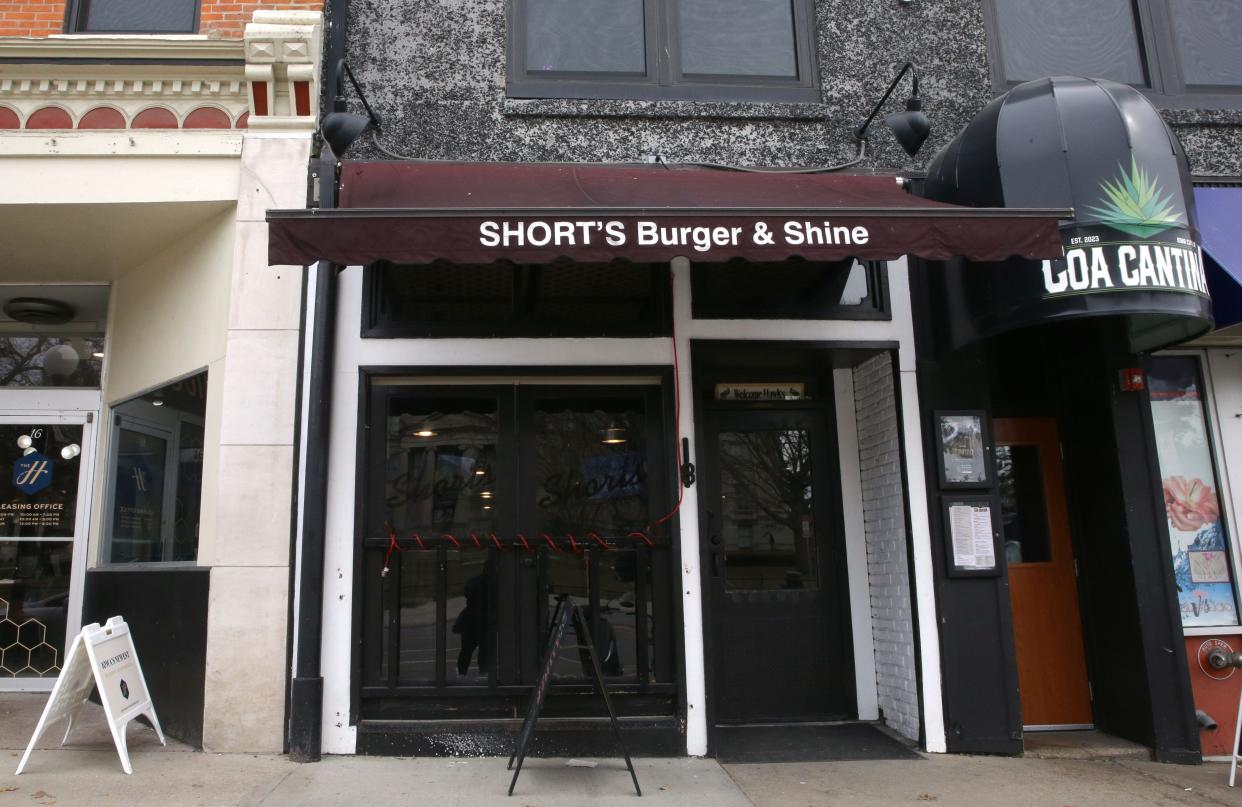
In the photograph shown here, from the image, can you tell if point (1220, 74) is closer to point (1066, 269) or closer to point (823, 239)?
point (1066, 269)

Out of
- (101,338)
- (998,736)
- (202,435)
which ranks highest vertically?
(101,338)

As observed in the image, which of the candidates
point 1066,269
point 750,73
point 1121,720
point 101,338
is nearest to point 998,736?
point 1121,720

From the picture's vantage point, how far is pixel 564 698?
17.1ft

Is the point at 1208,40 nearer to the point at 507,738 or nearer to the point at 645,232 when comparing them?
→ the point at 645,232

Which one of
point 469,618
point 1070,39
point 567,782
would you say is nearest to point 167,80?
point 469,618

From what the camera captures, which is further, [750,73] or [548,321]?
[750,73]

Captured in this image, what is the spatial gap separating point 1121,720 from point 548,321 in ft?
15.0

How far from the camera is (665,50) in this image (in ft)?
20.0

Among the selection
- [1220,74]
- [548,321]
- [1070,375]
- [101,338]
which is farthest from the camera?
[101,338]

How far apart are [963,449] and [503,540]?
304 centimetres

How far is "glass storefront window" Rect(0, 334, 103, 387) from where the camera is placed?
22.6 ft

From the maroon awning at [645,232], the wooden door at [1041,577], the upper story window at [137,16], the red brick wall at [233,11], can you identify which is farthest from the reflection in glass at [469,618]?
the upper story window at [137,16]

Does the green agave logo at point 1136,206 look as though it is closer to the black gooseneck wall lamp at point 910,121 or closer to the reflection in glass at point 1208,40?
the black gooseneck wall lamp at point 910,121

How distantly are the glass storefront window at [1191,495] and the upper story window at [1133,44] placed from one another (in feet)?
6.95
